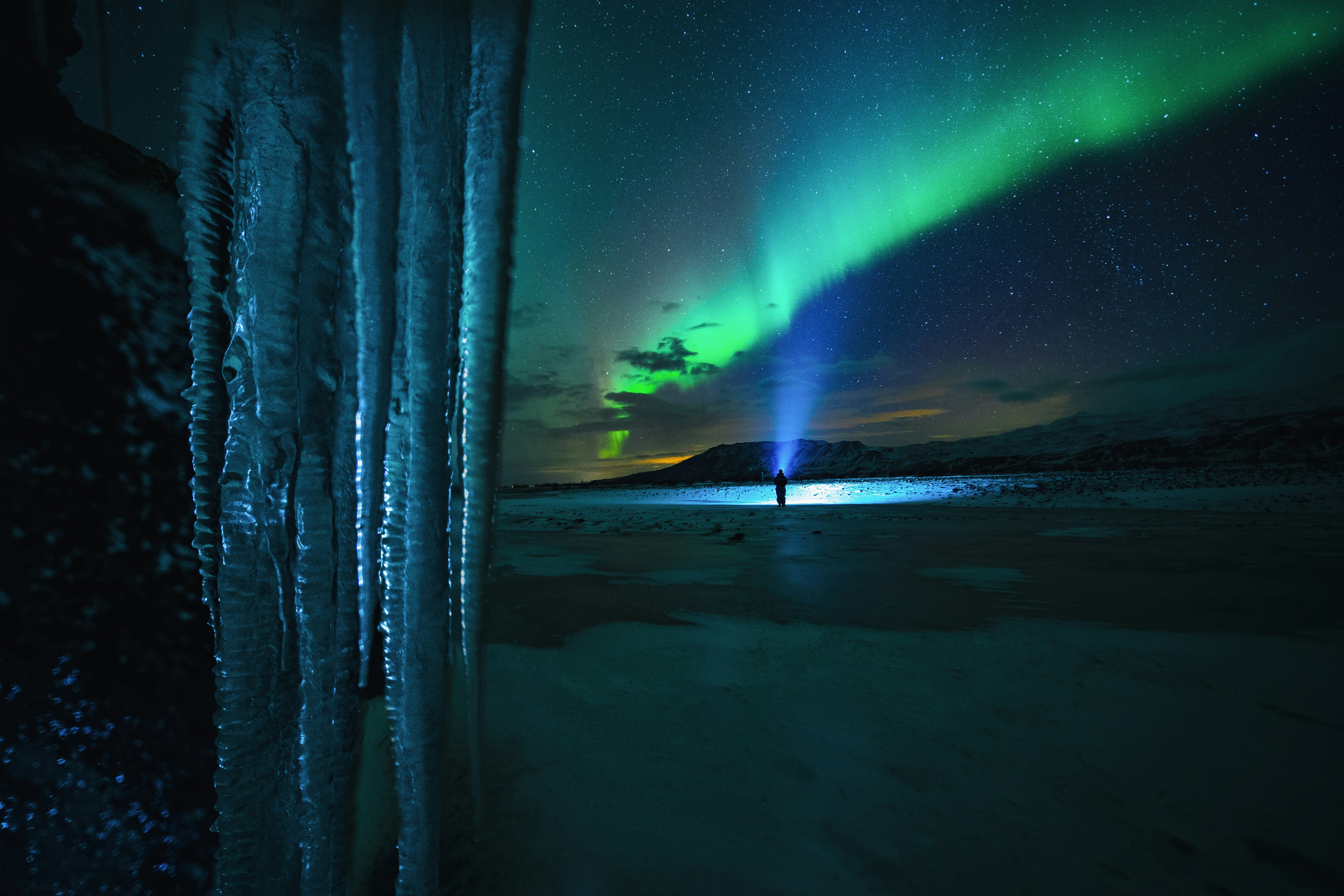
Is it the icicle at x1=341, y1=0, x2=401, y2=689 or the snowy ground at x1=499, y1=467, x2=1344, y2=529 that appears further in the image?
the snowy ground at x1=499, y1=467, x2=1344, y2=529

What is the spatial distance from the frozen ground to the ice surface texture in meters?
0.64

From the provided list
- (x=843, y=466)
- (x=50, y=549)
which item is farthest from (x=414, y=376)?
(x=843, y=466)

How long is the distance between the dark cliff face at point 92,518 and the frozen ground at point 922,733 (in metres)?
0.78

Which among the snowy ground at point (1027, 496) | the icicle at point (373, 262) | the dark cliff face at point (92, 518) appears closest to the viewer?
the dark cliff face at point (92, 518)

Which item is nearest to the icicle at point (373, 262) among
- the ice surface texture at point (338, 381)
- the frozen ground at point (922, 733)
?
the ice surface texture at point (338, 381)

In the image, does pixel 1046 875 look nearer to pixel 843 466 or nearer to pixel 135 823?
pixel 135 823

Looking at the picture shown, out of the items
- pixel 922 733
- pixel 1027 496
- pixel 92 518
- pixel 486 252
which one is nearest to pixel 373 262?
pixel 486 252

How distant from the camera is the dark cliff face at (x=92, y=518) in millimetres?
819

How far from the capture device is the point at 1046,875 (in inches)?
48.7

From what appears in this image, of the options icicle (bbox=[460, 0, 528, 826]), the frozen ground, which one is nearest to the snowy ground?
the frozen ground

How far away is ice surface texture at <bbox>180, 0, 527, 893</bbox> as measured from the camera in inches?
36.1

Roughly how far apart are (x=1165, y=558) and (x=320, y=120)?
7204 mm

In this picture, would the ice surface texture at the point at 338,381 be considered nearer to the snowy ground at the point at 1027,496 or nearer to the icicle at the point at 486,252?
the icicle at the point at 486,252

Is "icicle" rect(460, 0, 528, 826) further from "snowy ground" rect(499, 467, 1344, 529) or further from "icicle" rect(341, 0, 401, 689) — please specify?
"snowy ground" rect(499, 467, 1344, 529)
